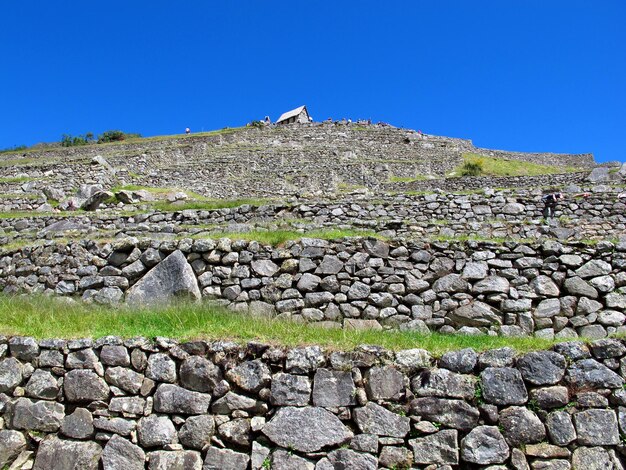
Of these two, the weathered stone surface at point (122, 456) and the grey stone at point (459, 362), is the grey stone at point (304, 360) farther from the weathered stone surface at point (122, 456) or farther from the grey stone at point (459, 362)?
the weathered stone surface at point (122, 456)

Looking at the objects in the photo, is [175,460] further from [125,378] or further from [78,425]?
[78,425]

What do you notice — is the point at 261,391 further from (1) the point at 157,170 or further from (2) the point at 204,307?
(1) the point at 157,170

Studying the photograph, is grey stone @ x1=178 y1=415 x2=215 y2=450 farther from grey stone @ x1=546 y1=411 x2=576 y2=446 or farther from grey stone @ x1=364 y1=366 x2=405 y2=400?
grey stone @ x1=546 y1=411 x2=576 y2=446

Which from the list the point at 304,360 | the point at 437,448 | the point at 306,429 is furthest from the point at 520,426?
the point at 304,360

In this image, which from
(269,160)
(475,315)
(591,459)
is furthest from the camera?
(269,160)

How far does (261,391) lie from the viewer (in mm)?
5516

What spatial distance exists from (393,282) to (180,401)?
425 centimetres

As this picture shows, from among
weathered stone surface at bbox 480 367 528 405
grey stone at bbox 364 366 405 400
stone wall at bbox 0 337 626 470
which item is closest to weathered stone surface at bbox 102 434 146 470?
stone wall at bbox 0 337 626 470

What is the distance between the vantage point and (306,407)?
17.6ft

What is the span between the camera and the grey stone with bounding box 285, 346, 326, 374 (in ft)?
18.1

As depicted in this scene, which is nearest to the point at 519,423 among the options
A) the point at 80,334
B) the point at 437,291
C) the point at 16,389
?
the point at 437,291

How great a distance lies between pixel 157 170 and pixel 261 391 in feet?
93.7

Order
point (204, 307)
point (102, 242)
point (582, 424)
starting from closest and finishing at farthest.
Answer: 1. point (582, 424)
2. point (204, 307)
3. point (102, 242)

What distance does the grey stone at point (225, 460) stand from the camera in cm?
530
